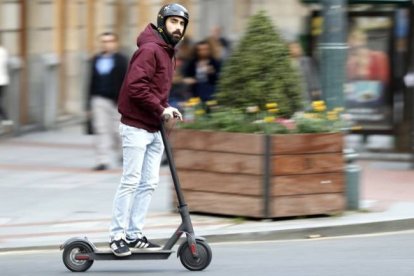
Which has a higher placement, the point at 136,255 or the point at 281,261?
the point at 136,255

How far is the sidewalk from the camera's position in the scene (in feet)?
32.0

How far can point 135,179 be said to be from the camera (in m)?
7.97

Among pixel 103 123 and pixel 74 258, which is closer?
pixel 74 258

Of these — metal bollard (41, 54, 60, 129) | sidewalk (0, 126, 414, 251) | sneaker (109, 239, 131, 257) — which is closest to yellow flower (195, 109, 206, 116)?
sidewalk (0, 126, 414, 251)

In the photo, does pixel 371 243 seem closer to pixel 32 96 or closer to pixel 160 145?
pixel 160 145

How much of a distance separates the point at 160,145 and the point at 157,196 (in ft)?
13.5

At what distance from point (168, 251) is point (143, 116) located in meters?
0.93

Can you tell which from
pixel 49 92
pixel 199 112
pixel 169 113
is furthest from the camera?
pixel 49 92

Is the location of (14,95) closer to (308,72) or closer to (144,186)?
(308,72)

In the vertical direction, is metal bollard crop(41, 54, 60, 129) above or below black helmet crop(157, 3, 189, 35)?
below

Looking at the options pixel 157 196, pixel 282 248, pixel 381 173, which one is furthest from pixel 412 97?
pixel 282 248

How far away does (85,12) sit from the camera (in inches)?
870

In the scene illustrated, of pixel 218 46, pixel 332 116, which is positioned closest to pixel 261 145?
pixel 332 116

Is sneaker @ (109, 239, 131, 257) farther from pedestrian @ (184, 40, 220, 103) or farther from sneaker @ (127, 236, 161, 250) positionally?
pedestrian @ (184, 40, 220, 103)
